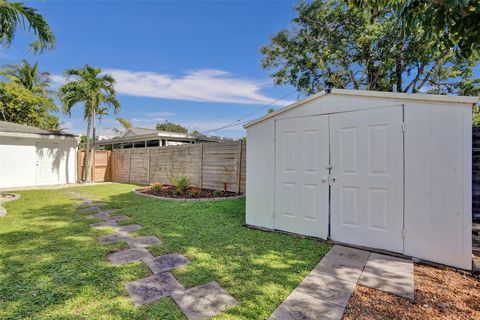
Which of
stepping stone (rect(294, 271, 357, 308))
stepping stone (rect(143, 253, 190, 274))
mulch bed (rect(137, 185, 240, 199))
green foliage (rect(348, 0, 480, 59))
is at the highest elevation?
green foliage (rect(348, 0, 480, 59))

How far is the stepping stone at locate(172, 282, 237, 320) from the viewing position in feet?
6.97

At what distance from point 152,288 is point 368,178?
3.18 m

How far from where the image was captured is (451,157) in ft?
10.2

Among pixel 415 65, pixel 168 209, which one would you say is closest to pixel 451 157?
pixel 168 209

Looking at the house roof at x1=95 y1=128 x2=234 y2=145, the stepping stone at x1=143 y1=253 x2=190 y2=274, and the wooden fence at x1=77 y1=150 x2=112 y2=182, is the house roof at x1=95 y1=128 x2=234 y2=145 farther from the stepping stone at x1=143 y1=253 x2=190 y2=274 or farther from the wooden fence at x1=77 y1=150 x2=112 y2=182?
the stepping stone at x1=143 y1=253 x2=190 y2=274

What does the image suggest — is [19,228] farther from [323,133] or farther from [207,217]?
[323,133]

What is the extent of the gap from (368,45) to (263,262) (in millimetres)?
9419

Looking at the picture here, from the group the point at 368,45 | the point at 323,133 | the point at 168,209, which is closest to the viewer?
the point at 323,133

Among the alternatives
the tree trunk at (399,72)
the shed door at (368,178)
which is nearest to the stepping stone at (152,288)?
the shed door at (368,178)

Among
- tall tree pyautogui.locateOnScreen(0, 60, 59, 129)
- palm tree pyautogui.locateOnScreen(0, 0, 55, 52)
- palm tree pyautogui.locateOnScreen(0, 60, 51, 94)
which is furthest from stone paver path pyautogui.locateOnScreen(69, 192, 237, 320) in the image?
palm tree pyautogui.locateOnScreen(0, 60, 51, 94)

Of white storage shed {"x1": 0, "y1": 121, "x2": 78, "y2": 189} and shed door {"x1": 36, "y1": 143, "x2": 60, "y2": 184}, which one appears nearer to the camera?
white storage shed {"x1": 0, "y1": 121, "x2": 78, "y2": 189}

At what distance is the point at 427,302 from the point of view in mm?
2361

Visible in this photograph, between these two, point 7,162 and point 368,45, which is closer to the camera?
point 368,45

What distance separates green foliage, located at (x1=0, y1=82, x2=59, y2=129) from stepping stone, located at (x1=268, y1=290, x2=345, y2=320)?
19445 millimetres
